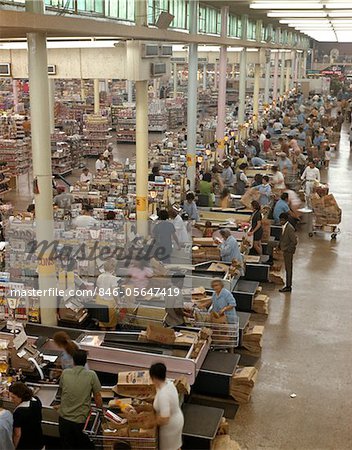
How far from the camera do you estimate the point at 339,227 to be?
14.9 meters

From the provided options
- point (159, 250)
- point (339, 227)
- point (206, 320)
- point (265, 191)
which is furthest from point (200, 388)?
point (339, 227)

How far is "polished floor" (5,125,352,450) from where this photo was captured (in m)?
6.78

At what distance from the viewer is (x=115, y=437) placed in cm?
596

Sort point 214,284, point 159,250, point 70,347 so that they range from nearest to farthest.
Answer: point 70,347 < point 214,284 < point 159,250

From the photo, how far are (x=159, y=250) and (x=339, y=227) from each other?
6028 millimetres

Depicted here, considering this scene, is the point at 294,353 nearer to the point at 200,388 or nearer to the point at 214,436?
the point at 200,388

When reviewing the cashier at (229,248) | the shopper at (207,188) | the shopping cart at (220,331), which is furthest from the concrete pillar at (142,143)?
the shopping cart at (220,331)

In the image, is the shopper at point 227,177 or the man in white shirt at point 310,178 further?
the shopper at point 227,177

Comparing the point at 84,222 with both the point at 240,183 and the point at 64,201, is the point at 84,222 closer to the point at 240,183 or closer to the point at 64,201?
the point at 64,201

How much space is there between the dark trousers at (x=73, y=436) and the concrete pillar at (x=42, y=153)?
2.45 meters

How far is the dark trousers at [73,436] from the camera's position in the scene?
226 inches

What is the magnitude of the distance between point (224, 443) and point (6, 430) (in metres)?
2.44

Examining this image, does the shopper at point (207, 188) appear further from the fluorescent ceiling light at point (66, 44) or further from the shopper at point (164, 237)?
the fluorescent ceiling light at point (66, 44)

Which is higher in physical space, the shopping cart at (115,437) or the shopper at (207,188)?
the shopper at (207,188)
